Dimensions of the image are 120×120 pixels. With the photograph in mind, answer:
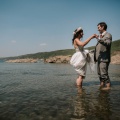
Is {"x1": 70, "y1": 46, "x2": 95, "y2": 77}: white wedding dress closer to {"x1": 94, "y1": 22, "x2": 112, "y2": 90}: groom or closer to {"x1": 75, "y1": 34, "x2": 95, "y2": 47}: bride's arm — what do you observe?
{"x1": 75, "y1": 34, "x2": 95, "y2": 47}: bride's arm

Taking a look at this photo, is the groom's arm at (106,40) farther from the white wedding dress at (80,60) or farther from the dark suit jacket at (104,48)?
the white wedding dress at (80,60)

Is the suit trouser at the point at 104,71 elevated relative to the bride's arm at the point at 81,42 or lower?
lower

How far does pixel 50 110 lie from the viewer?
4.46 m

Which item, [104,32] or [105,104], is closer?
[105,104]

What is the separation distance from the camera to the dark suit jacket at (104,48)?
25.2 ft

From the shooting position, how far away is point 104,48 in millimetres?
7918

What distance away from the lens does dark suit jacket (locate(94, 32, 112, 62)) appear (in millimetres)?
7673

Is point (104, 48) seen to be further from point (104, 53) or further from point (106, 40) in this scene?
point (106, 40)

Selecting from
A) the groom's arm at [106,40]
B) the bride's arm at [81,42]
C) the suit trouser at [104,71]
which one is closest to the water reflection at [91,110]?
the suit trouser at [104,71]

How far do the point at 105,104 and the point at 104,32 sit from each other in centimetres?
395

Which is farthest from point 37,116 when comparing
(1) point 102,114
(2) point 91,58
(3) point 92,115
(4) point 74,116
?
(2) point 91,58

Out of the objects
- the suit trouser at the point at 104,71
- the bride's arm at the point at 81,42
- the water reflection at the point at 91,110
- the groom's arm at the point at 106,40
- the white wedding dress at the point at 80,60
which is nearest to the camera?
the water reflection at the point at 91,110

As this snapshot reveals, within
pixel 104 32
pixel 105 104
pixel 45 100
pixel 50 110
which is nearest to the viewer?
pixel 50 110

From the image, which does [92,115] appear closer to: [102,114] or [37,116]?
[102,114]
